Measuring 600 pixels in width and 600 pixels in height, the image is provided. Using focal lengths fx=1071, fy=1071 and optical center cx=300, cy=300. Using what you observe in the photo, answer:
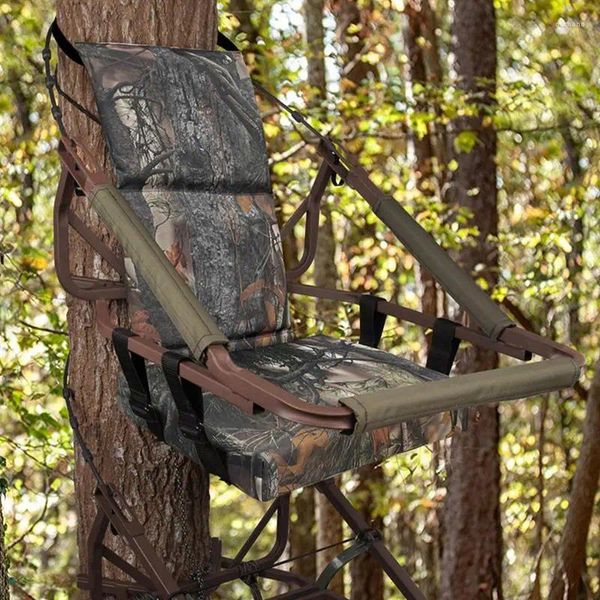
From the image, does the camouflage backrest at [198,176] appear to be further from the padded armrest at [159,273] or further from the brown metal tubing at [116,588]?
the brown metal tubing at [116,588]

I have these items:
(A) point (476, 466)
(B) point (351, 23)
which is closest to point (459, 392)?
(A) point (476, 466)

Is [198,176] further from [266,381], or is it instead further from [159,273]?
[266,381]

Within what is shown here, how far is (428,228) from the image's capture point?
4.55 meters

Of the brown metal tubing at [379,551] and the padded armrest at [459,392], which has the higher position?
the padded armrest at [459,392]

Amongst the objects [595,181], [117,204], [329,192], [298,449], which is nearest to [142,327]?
[117,204]

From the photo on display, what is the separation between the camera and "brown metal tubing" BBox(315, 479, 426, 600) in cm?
229

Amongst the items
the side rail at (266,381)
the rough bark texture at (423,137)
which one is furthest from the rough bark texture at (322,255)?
the side rail at (266,381)

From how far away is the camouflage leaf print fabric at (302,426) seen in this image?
1908 mm

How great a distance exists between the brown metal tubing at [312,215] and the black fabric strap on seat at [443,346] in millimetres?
419

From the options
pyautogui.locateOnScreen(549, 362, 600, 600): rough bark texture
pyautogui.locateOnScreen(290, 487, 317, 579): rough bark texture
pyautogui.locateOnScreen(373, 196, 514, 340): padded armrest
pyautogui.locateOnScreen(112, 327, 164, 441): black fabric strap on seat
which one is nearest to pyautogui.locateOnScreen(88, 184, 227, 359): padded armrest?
pyautogui.locateOnScreen(112, 327, 164, 441): black fabric strap on seat

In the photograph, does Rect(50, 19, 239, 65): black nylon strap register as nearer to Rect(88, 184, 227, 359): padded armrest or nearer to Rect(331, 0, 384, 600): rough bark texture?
Rect(88, 184, 227, 359): padded armrest

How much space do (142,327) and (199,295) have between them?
0.50 feet

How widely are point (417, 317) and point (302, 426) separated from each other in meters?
0.50

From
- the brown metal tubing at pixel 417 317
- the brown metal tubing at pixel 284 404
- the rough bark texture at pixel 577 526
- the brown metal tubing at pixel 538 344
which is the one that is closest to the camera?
the brown metal tubing at pixel 284 404
